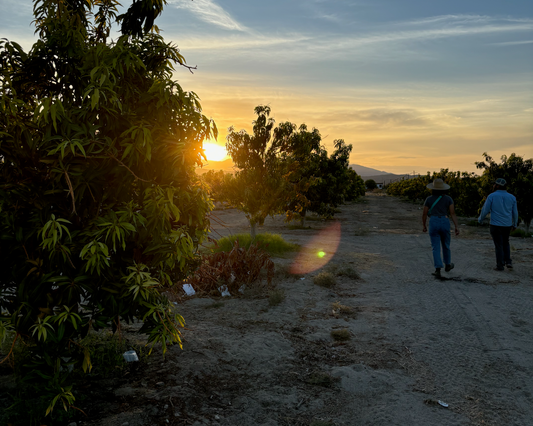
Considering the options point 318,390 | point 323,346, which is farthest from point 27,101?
point 323,346

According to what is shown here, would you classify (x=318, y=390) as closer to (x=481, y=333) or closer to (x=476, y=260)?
(x=481, y=333)

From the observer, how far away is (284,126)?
12414mm

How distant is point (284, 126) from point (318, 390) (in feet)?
32.1

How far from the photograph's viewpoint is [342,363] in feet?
14.6

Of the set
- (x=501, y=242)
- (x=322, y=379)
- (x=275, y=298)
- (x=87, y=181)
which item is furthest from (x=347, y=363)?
(x=501, y=242)

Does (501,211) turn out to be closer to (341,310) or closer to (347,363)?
(341,310)

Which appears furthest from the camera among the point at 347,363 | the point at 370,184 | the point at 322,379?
the point at 370,184

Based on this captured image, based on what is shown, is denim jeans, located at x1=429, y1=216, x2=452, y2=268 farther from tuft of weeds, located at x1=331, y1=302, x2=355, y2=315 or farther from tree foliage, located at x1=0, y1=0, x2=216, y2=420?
tree foliage, located at x1=0, y1=0, x2=216, y2=420

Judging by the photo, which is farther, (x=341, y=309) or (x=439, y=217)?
(x=439, y=217)

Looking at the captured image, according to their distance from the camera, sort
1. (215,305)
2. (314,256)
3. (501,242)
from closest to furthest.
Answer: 1. (215,305)
2. (501,242)
3. (314,256)

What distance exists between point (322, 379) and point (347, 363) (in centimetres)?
57

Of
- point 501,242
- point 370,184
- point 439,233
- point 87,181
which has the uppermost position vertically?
point 370,184

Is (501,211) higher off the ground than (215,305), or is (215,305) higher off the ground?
(501,211)

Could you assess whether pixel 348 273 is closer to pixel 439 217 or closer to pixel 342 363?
pixel 439 217
